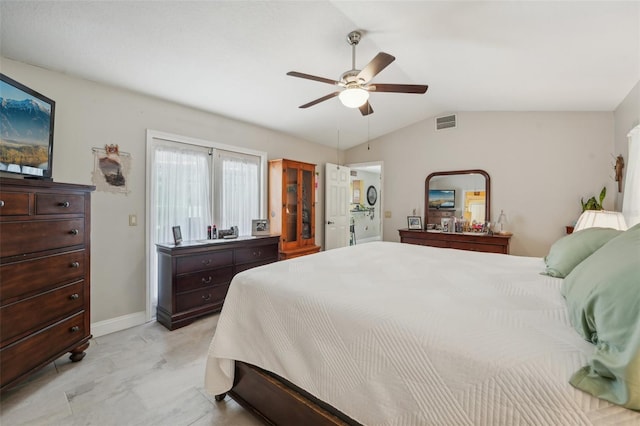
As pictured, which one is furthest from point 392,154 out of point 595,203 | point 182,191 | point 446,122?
point 182,191

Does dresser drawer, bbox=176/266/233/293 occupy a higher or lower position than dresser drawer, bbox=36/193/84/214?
lower

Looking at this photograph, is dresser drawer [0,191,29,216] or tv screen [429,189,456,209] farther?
tv screen [429,189,456,209]

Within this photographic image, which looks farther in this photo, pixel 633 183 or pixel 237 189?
pixel 237 189

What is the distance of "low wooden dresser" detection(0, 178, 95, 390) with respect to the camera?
5.35 ft

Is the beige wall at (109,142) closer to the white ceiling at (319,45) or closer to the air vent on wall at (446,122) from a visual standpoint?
the white ceiling at (319,45)

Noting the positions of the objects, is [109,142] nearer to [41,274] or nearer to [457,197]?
[41,274]

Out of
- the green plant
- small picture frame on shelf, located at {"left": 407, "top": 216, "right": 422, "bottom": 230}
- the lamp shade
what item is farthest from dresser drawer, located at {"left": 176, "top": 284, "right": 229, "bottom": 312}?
the green plant

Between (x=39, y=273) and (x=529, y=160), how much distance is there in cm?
533

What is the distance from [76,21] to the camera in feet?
6.28

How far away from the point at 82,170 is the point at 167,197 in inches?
31.1

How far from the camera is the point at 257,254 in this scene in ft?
11.7

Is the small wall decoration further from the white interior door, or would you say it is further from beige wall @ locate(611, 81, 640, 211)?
beige wall @ locate(611, 81, 640, 211)

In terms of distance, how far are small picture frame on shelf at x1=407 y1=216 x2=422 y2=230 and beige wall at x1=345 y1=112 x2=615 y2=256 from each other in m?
0.21

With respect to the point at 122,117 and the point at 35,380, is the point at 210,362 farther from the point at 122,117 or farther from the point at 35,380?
the point at 122,117
